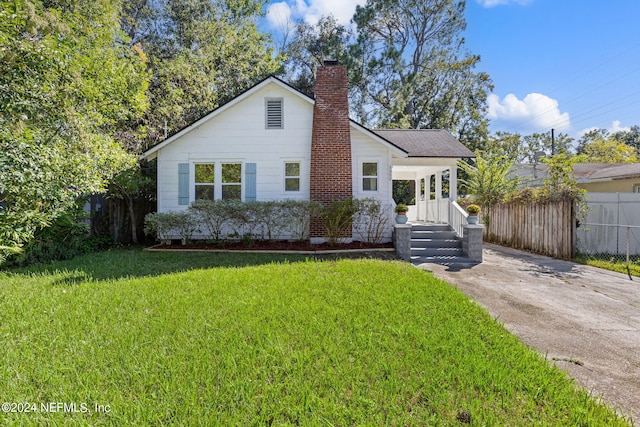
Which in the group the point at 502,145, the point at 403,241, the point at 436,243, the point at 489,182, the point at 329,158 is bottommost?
the point at 436,243

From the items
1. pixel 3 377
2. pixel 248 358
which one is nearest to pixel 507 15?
pixel 248 358

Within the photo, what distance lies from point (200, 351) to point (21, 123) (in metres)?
6.99

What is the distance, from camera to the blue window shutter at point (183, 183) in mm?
11383

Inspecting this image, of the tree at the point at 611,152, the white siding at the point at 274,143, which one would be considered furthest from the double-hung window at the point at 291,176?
the tree at the point at 611,152

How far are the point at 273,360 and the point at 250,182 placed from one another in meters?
8.80

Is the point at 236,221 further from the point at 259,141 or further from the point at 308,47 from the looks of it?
the point at 308,47

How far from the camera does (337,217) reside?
10.1 m

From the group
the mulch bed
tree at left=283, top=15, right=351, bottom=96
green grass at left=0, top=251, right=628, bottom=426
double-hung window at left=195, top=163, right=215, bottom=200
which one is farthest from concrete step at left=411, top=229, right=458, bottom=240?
tree at left=283, top=15, right=351, bottom=96

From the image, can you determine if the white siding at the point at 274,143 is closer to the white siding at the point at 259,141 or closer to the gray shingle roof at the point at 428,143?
the white siding at the point at 259,141

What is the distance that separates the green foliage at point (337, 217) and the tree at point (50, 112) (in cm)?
625

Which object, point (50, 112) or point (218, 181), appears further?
point (218, 181)

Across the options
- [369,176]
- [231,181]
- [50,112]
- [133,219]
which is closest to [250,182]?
[231,181]

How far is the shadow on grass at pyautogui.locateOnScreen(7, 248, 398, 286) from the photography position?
261 inches

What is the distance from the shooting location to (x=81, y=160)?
7.50m
